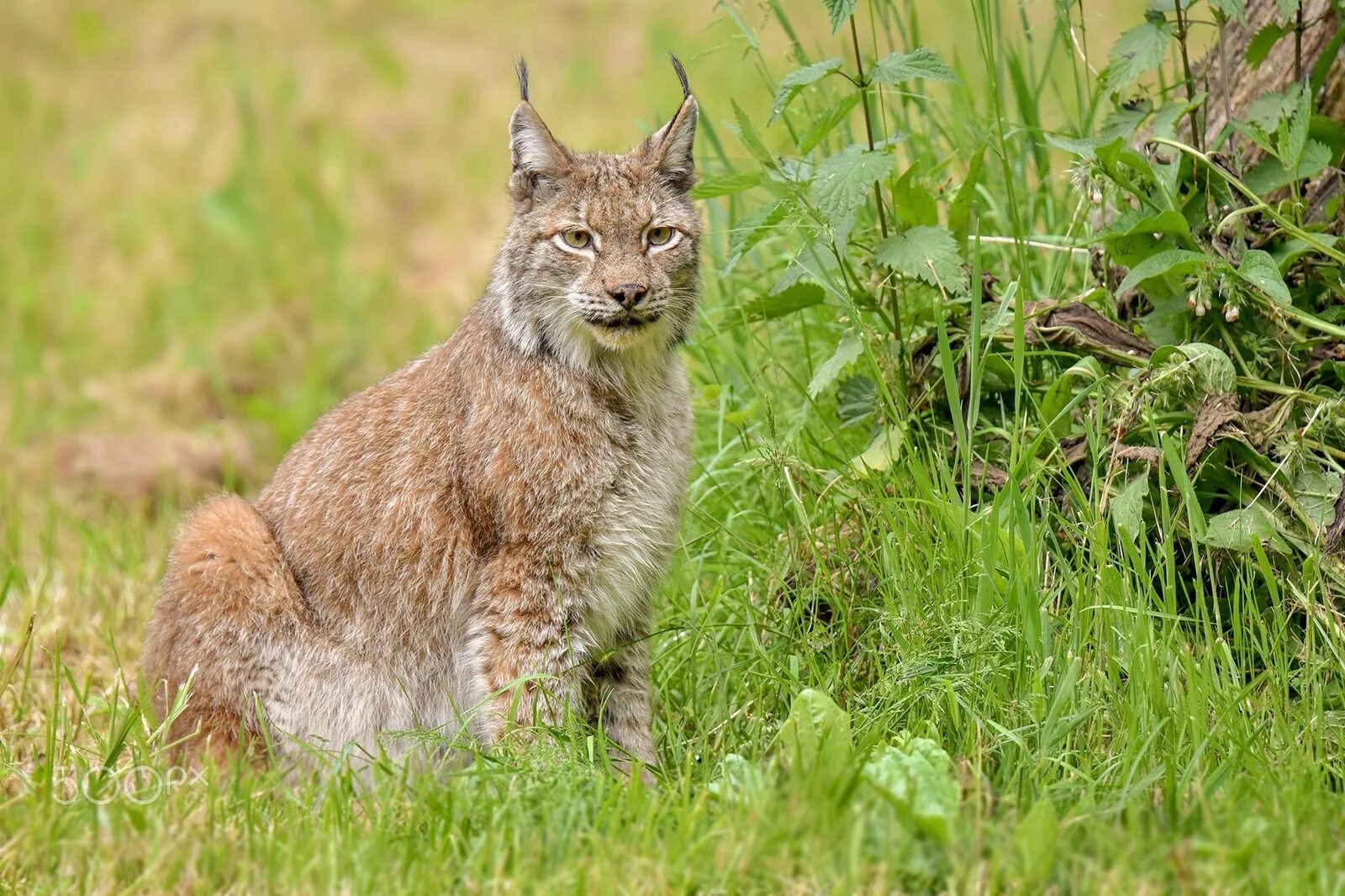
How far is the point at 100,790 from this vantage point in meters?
3.65

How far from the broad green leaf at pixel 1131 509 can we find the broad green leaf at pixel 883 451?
60cm

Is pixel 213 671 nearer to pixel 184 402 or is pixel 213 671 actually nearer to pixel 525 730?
pixel 525 730

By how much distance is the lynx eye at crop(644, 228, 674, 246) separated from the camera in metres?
4.42

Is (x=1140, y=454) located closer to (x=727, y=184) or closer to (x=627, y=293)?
(x=727, y=184)

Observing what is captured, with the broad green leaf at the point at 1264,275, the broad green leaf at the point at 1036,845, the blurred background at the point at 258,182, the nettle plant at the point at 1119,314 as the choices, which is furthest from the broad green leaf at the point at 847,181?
the blurred background at the point at 258,182

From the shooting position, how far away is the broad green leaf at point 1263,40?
4.27 metres

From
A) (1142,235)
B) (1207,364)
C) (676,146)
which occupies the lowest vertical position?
(1207,364)

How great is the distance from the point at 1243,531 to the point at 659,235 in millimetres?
1767

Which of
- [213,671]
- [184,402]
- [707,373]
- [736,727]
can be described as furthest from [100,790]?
[184,402]

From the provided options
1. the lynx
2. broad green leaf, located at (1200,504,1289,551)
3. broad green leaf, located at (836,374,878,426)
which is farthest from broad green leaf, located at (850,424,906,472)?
broad green leaf, located at (1200,504,1289,551)

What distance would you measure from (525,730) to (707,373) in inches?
83.0

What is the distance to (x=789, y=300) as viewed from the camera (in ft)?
14.9

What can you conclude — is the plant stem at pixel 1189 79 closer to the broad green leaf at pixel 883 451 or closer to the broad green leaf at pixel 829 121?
the broad green leaf at pixel 829 121

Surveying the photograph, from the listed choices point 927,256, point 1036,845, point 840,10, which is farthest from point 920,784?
point 840,10
